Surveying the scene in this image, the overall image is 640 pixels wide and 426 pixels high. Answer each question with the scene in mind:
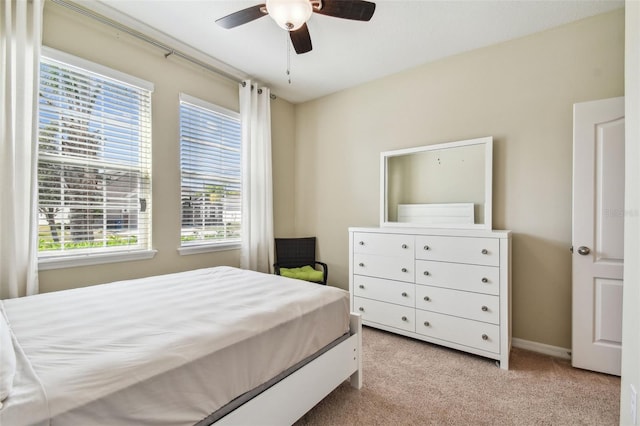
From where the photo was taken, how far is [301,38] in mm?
2043

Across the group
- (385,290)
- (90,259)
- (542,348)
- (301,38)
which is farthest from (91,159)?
(542,348)

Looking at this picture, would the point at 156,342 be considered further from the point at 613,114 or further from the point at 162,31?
the point at 613,114

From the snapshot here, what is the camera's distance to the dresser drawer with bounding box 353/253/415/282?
9.02 ft

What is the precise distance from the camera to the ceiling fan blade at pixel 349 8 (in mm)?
1719

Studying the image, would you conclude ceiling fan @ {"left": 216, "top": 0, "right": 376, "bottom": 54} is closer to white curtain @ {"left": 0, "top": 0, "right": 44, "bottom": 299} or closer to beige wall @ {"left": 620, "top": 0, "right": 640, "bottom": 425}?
beige wall @ {"left": 620, "top": 0, "right": 640, "bottom": 425}

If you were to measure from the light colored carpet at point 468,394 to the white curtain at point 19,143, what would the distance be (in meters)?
2.04

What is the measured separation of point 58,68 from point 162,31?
0.85m

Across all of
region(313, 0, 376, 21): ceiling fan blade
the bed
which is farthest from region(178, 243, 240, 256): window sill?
region(313, 0, 376, 21): ceiling fan blade

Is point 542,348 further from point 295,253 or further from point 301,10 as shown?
point 301,10

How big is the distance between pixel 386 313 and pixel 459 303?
27.1 inches

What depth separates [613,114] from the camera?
2146 millimetres

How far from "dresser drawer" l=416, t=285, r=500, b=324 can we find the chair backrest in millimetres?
1555

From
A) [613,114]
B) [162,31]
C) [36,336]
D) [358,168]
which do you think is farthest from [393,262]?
[162,31]

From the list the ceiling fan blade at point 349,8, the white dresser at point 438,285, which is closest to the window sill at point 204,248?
the white dresser at point 438,285
